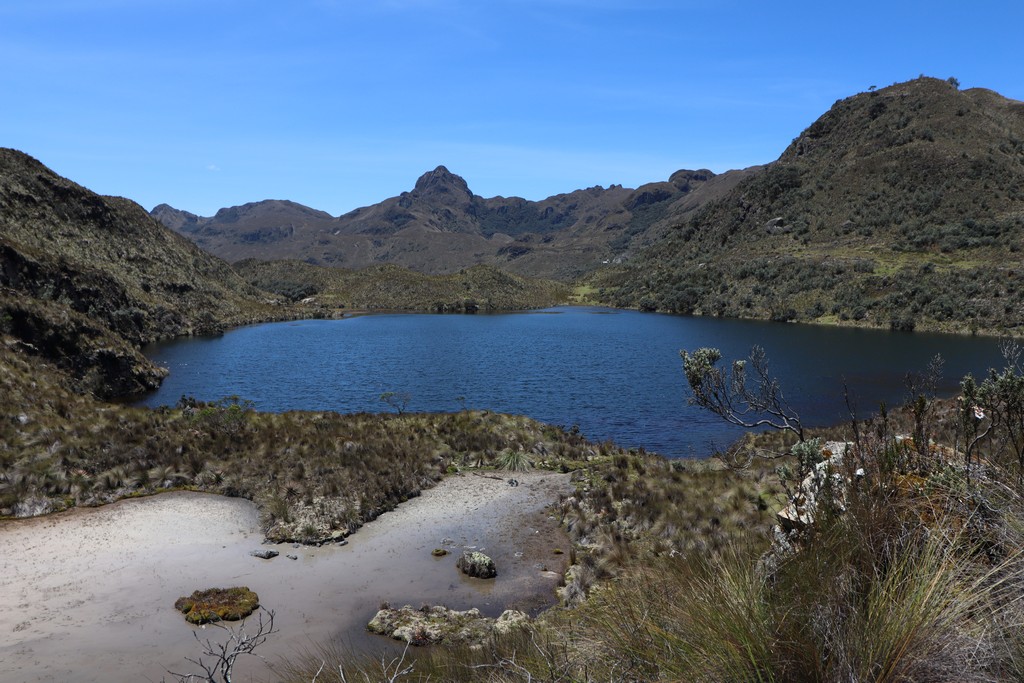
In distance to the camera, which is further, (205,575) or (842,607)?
(205,575)

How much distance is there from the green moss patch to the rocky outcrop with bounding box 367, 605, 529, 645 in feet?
8.08

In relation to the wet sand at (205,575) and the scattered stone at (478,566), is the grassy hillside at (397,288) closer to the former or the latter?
the wet sand at (205,575)

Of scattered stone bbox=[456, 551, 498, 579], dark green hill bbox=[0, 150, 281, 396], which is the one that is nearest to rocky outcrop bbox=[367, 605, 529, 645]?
scattered stone bbox=[456, 551, 498, 579]

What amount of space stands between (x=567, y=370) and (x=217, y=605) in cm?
3799

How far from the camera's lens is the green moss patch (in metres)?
10.6

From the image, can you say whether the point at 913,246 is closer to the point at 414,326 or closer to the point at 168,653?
the point at 414,326

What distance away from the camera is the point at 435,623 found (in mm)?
10578

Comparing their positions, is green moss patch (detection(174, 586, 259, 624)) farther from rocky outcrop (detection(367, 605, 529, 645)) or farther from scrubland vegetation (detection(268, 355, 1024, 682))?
scrubland vegetation (detection(268, 355, 1024, 682))

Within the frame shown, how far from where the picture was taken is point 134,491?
17.1 m

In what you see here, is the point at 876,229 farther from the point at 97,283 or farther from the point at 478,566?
the point at 97,283

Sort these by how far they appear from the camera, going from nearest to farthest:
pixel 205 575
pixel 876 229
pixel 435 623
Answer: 1. pixel 435 623
2. pixel 205 575
3. pixel 876 229

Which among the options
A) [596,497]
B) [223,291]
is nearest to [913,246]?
[596,497]

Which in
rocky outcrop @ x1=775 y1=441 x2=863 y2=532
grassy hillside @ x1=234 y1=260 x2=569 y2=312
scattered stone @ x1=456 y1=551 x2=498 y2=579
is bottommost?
scattered stone @ x1=456 y1=551 x2=498 y2=579

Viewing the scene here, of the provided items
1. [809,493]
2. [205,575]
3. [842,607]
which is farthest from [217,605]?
[842,607]
